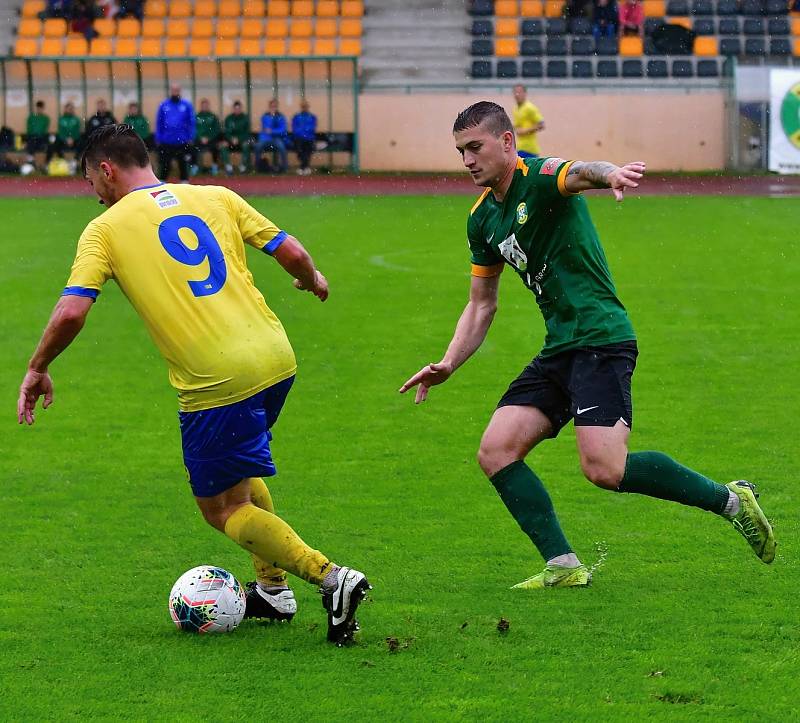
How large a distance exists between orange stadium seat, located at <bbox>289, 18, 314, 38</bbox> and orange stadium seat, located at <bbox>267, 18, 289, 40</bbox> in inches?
6.0

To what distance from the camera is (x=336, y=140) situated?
31.6m

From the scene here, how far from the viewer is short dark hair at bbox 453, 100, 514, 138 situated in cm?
544

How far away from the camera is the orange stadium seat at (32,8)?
118 ft

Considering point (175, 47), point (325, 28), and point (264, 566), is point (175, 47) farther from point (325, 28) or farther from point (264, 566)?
point (264, 566)

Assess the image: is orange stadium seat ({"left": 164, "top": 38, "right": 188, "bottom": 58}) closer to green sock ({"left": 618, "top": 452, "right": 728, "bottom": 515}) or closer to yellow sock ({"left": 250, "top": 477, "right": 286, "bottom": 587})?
yellow sock ({"left": 250, "top": 477, "right": 286, "bottom": 587})

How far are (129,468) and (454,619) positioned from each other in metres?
3.20

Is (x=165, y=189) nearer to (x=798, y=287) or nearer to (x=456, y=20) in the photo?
(x=798, y=287)

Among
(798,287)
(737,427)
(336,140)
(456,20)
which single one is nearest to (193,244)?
(737,427)

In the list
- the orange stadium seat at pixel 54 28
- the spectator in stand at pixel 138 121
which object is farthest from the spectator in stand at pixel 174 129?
the orange stadium seat at pixel 54 28

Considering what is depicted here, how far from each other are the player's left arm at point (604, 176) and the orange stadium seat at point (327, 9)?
31.0 metres

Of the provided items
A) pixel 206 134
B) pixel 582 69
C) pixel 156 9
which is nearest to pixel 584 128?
pixel 582 69

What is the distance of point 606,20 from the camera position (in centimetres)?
3312

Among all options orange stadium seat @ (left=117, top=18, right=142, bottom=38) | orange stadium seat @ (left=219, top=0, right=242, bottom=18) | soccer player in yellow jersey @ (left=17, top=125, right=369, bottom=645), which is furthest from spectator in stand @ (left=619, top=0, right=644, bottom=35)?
soccer player in yellow jersey @ (left=17, top=125, right=369, bottom=645)

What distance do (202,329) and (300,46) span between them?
29998mm
